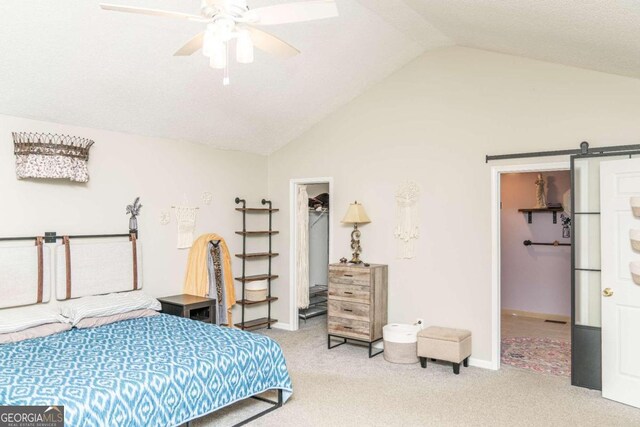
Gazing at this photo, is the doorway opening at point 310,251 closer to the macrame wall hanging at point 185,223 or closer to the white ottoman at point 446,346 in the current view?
the macrame wall hanging at point 185,223

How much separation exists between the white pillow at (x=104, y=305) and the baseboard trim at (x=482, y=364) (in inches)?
125

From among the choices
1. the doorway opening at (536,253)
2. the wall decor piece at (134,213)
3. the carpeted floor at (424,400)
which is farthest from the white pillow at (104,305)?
the doorway opening at (536,253)

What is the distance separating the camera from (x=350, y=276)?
16.9ft

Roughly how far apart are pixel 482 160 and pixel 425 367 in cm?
215

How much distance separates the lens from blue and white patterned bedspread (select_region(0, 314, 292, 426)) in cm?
249

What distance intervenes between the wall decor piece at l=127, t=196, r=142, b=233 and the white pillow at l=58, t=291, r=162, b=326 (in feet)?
2.21

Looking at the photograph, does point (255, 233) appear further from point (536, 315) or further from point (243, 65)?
point (536, 315)

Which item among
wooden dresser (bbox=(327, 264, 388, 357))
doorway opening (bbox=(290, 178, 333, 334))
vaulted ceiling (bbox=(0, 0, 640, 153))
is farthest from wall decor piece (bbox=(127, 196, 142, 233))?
wooden dresser (bbox=(327, 264, 388, 357))

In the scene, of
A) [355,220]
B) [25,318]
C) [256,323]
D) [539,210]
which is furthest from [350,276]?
[539,210]

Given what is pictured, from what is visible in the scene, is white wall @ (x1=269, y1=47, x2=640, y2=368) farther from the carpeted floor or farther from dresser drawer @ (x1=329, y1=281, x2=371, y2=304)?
the carpeted floor

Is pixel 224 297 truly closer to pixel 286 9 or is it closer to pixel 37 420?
pixel 37 420

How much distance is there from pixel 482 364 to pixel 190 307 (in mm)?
2963

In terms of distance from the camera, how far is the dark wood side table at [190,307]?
462 centimetres

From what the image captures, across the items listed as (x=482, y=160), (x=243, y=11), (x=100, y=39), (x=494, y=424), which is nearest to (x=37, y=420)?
(x=243, y=11)
